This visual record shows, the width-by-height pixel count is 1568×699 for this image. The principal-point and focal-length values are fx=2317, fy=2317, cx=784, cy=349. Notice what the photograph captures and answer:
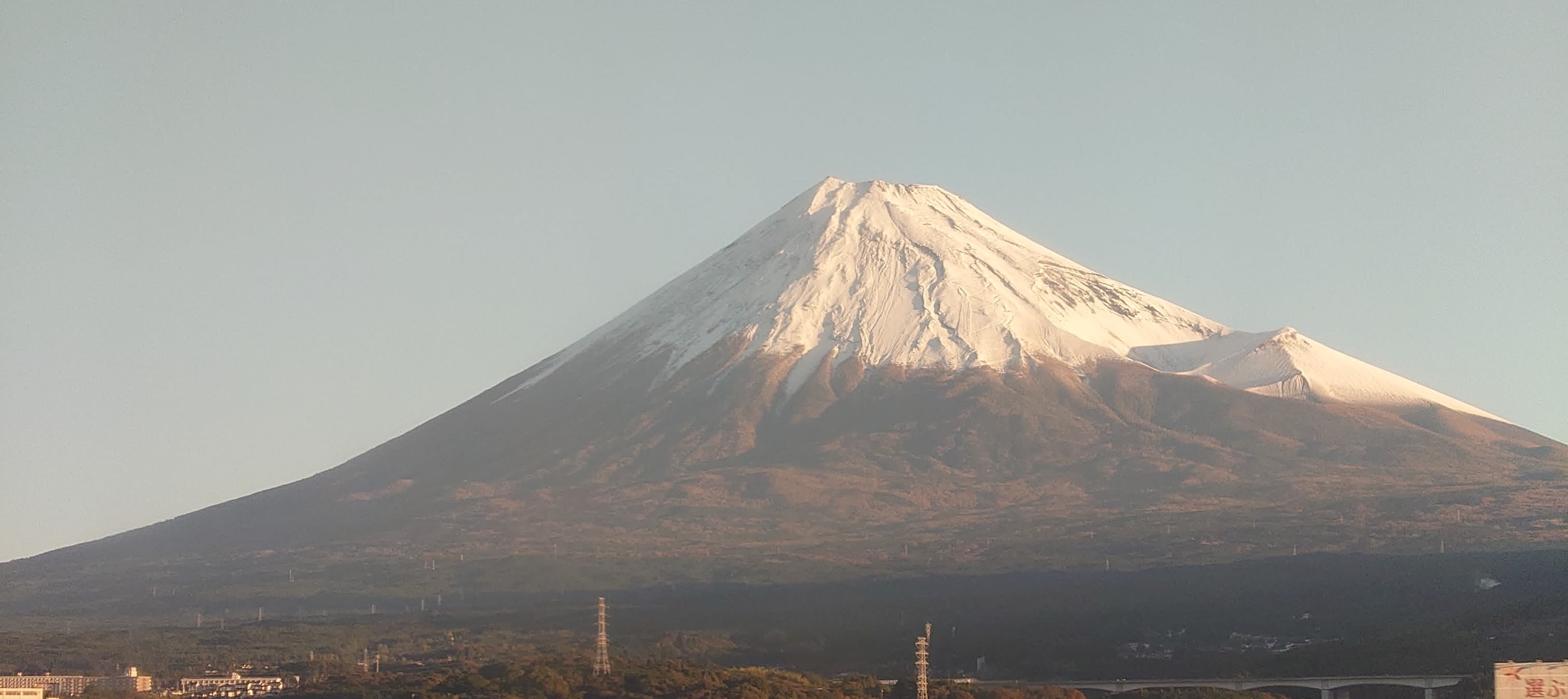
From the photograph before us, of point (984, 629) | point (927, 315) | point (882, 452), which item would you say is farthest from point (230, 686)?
point (927, 315)

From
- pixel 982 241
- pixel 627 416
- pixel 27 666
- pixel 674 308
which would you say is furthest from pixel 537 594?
pixel 982 241

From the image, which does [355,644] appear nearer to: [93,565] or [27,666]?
[27,666]

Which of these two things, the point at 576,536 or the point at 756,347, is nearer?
the point at 576,536

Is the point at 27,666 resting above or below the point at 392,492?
below

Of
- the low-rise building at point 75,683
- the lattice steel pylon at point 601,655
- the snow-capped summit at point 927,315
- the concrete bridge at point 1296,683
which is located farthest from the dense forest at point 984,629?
the snow-capped summit at point 927,315

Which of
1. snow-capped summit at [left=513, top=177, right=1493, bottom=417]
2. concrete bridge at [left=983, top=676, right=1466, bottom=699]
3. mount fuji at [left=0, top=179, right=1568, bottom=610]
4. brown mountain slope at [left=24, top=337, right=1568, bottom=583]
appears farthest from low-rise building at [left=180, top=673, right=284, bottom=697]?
snow-capped summit at [left=513, top=177, right=1493, bottom=417]

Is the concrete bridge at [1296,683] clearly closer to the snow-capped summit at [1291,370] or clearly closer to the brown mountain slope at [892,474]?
the brown mountain slope at [892,474]
